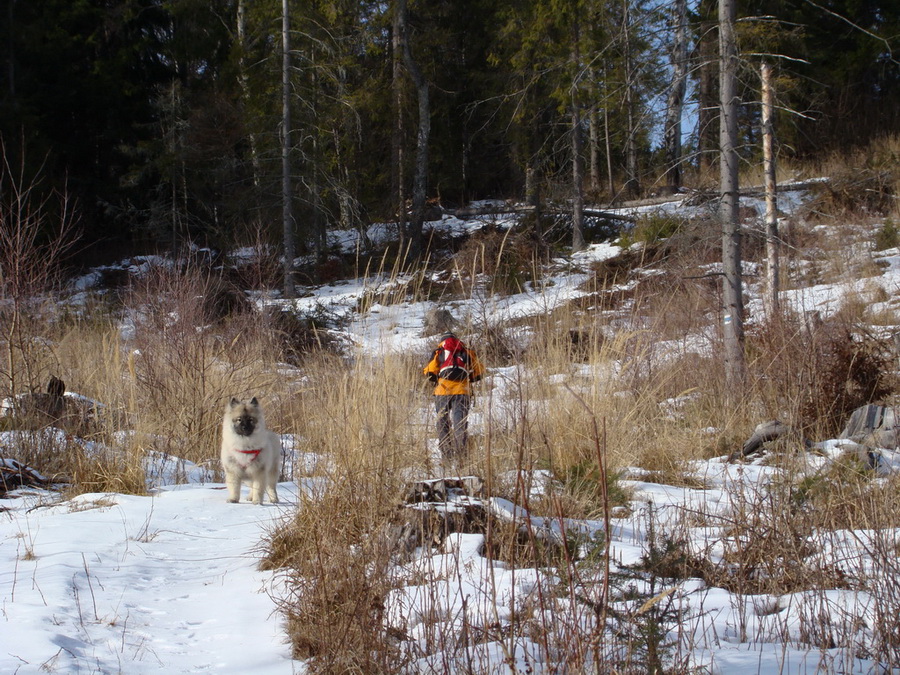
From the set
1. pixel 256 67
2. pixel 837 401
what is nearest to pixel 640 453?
pixel 837 401

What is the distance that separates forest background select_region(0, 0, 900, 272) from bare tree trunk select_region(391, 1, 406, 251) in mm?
62

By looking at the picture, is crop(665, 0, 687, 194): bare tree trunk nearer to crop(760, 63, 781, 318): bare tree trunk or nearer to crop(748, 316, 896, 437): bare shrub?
crop(760, 63, 781, 318): bare tree trunk

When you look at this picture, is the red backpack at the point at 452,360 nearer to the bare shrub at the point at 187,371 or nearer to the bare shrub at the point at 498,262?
the bare shrub at the point at 498,262

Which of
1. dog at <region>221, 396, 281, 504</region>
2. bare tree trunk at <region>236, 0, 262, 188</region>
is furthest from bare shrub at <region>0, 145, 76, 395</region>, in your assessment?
bare tree trunk at <region>236, 0, 262, 188</region>

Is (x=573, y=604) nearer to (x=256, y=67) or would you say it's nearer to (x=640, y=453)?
(x=640, y=453)

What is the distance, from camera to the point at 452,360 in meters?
7.11

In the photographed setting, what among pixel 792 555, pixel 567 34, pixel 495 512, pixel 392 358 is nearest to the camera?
pixel 792 555

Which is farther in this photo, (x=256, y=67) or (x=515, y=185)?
(x=515, y=185)

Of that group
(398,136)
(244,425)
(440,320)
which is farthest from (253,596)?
(398,136)

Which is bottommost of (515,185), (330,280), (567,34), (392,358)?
(392,358)

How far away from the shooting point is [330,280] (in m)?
20.7

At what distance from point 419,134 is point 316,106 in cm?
331

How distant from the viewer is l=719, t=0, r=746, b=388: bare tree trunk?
22.8ft

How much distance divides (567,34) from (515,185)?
795 centimetres
